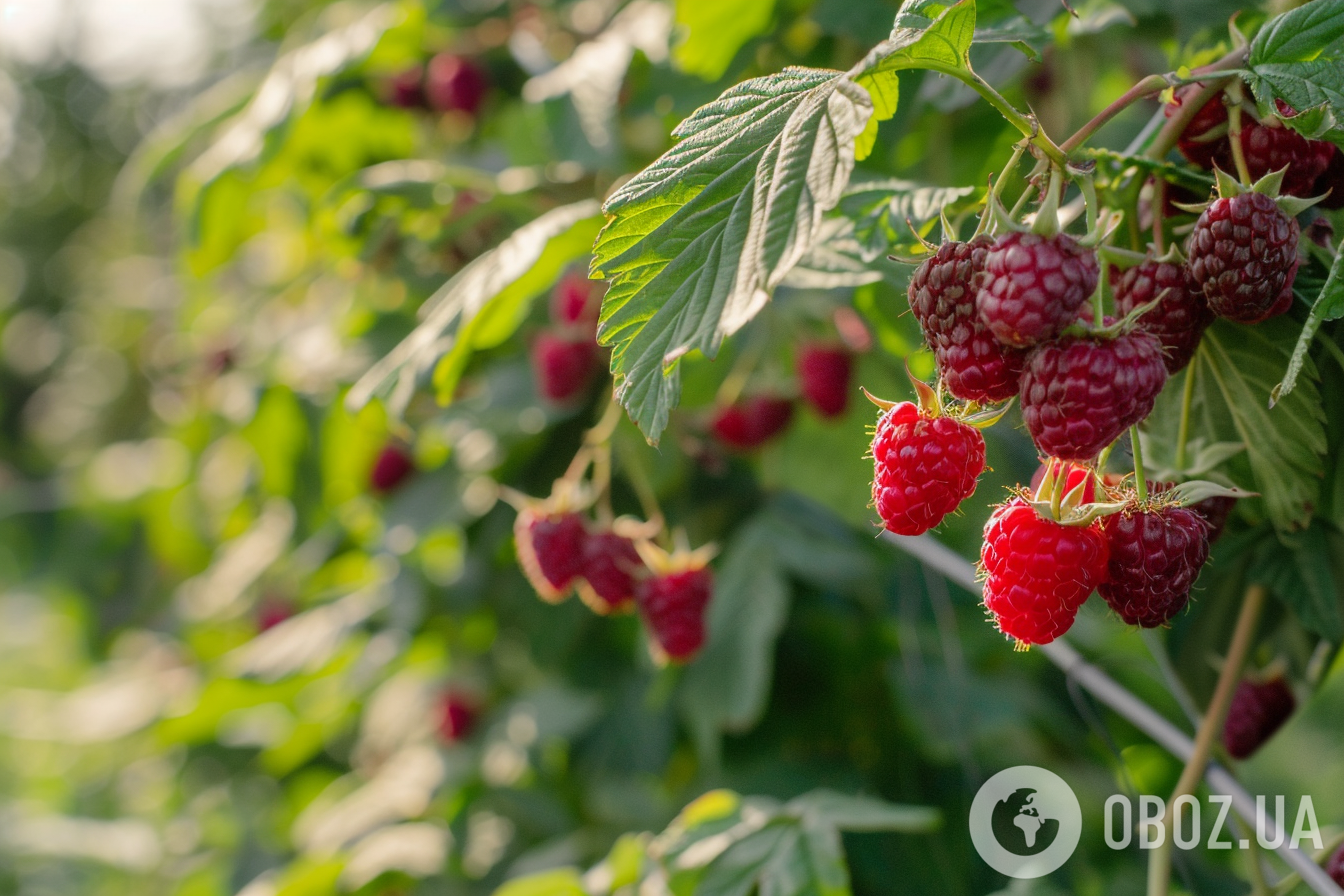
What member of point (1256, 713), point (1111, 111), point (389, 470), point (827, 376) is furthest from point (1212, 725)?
point (389, 470)

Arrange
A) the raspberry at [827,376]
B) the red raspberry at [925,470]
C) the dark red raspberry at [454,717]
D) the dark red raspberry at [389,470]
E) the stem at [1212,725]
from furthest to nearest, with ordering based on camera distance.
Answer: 1. the dark red raspberry at [454,717]
2. the dark red raspberry at [389,470]
3. the raspberry at [827,376]
4. the stem at [1212,725]
5. the red raspberry at [925,470]

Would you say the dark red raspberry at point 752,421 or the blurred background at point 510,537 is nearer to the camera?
the blurred background at point 510,537

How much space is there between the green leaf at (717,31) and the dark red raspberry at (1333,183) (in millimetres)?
626

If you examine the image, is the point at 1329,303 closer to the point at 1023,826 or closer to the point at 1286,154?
the point at 1286,154

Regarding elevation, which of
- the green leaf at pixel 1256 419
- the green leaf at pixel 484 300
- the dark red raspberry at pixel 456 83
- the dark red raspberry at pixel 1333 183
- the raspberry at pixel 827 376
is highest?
the dark red raspberry at pixel 456 83

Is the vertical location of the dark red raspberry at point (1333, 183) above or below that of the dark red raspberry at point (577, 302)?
below

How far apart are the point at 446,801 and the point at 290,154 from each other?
3.49 feet

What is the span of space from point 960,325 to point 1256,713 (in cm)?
54

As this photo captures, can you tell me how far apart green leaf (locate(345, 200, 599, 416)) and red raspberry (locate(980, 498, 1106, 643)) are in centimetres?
46

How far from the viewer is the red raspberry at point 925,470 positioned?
1.80 feet

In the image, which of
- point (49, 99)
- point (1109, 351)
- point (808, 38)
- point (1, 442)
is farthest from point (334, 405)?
point (49, 99)

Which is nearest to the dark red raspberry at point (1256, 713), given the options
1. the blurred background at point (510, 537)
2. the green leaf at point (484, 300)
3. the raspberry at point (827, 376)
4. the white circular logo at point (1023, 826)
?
the blurred background at point (510, 537)

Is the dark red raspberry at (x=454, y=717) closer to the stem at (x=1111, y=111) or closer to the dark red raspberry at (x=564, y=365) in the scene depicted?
the dark red raspberry at (x=564, y=365)

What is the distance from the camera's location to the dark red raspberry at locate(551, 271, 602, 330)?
49.1 inches
